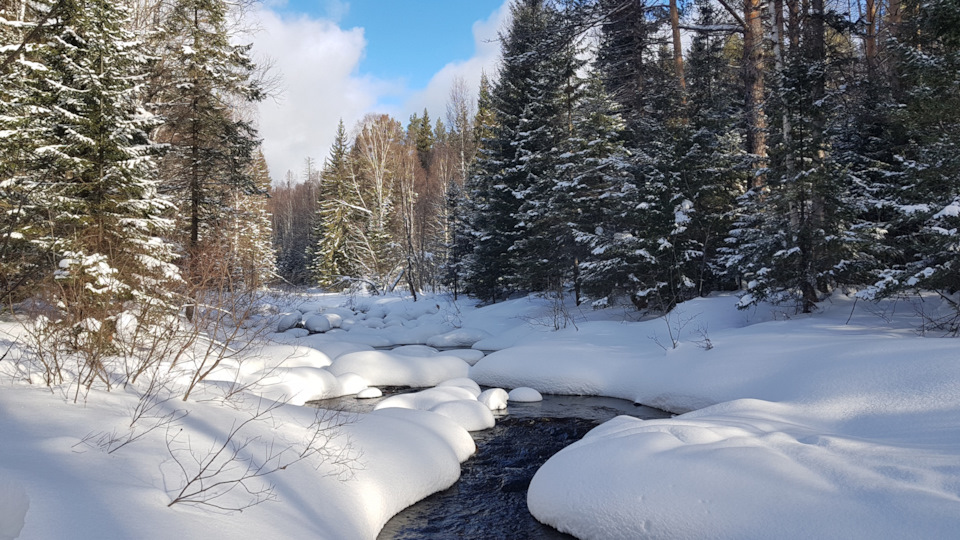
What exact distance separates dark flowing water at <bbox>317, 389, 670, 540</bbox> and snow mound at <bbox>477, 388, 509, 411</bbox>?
0.22 m

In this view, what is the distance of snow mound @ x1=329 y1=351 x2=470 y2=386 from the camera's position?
1284cm

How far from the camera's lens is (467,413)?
29.7 feet

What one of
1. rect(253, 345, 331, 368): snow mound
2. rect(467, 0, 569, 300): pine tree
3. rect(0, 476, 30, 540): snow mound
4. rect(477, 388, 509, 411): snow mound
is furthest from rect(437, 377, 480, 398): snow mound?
rect(467, 0, 569, 300): pine tree

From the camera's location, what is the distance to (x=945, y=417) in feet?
18.5

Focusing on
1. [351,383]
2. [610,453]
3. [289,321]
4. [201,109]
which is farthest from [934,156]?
[289,321]

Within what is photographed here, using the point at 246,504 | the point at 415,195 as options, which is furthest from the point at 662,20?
the point at 415,195

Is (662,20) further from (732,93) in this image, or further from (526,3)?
(526,3)

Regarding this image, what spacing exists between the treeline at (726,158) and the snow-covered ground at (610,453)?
1.76 metres

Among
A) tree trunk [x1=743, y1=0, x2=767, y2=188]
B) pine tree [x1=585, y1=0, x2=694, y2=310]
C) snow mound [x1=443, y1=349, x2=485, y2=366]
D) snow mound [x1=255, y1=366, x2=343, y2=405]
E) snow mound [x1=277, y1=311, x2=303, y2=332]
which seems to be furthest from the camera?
snow mound [x1=277, y1=311, x2=303, y2=332]

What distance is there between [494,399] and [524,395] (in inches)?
41.3

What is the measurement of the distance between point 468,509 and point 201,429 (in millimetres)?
2911

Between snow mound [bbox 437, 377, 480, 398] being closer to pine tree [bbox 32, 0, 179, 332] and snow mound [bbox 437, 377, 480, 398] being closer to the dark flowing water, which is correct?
the dark flowing water

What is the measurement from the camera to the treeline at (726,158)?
9141 mm

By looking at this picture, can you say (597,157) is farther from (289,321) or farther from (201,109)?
(289,321)
